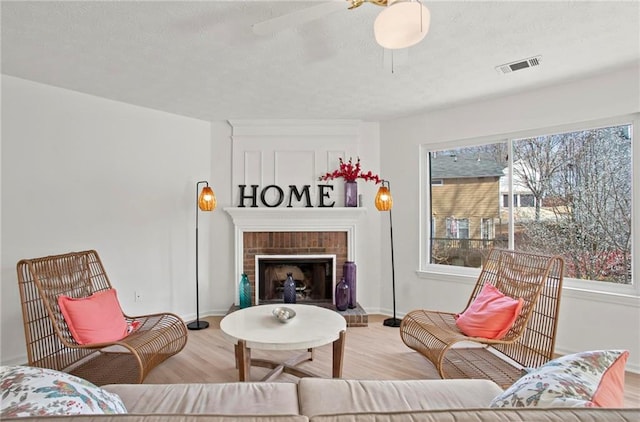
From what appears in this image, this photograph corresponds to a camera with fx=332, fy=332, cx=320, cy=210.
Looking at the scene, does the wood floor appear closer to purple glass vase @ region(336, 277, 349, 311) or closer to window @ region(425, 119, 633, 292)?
purple glass vase @ region(336, 277, 349, 311)

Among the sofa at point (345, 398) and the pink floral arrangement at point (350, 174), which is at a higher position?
the pink floral arrangement at point (350, 174)

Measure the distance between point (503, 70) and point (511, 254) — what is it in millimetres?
1511

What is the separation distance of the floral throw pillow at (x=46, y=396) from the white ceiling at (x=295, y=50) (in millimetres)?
1632

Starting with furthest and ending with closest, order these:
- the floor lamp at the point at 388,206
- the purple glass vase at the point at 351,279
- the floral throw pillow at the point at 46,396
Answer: the purple glass vase at the point at 351,279 → the floor lamp at the point at 388,206 → the floral throw pillow at the point at 46,396

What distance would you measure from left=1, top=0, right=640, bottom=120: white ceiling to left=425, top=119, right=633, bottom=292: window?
1.99 ft

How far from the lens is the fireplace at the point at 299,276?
13.1 feet

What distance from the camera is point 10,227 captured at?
2686 mm

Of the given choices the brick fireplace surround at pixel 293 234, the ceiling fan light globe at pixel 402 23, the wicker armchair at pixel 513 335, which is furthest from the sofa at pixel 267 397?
the brick fireplace surround at pixel 293 234

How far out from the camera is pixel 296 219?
395cm

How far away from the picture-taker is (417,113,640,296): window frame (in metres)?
2.71

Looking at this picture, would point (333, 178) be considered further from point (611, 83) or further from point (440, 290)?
point (611, 83)

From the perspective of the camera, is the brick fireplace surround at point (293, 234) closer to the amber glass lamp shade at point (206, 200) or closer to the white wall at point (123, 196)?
the white wall at point (123, 196)

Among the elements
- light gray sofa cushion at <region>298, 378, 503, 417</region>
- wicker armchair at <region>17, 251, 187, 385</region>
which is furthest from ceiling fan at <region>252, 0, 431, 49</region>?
wicker armchair at <region>17, 251, 187, 385</region>

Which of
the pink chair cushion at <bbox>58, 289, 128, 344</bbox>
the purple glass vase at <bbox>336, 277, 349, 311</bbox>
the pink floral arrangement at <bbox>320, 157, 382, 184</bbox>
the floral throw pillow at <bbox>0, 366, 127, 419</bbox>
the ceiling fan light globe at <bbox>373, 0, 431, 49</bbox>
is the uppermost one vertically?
the ceiling fan light globe at <bbox>373, 0, 431, 49</bbox>
